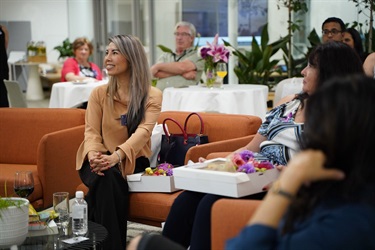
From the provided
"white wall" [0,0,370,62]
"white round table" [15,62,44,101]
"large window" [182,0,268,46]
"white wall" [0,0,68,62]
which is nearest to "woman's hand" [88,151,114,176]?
"large window" [182,0,268,46]

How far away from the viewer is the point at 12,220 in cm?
297

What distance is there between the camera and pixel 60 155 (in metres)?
4.58

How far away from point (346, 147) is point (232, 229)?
79cm

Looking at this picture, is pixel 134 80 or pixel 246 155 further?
pixel 134 80

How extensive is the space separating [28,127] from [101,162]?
4.09 feet

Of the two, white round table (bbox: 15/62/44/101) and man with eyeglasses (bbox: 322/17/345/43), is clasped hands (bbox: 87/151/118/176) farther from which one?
white round table (bbox: 15/62/44/101)

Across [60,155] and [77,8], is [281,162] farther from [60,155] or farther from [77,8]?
[77,8]

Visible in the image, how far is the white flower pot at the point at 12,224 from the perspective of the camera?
116 inches

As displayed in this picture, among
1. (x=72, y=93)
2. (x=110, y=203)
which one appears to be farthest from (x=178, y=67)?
(x=110, y=203)

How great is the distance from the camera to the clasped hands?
13.0 ft

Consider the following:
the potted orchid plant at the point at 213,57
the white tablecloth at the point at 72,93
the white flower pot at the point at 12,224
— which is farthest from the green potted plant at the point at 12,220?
the white tablecloth at the point at 72,93

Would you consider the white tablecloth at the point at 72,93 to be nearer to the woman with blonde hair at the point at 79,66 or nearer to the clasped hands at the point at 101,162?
the woman with blonde hair at the point at 79,66

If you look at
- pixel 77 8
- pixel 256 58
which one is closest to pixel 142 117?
pixel 256 58

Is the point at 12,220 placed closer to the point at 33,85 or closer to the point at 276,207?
the point at 276,207
